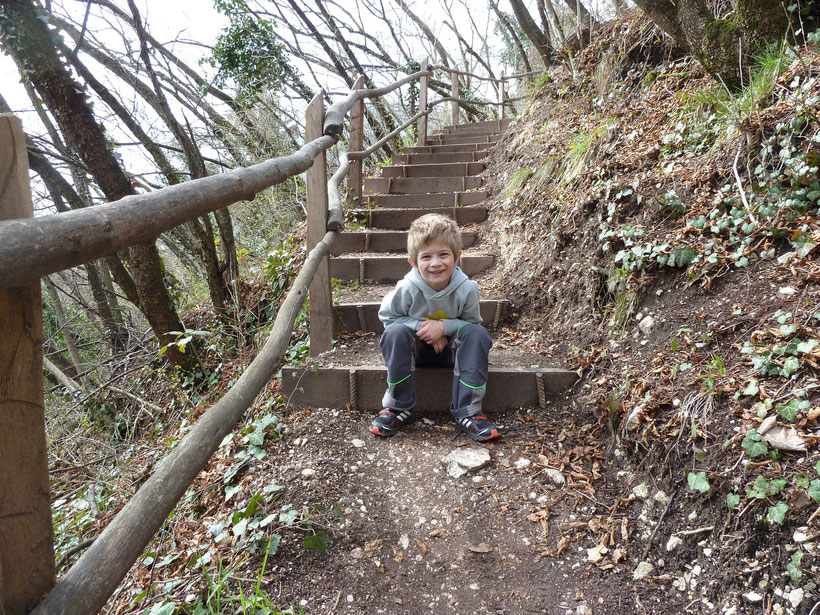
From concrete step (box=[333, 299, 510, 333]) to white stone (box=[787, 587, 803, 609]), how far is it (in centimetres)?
228

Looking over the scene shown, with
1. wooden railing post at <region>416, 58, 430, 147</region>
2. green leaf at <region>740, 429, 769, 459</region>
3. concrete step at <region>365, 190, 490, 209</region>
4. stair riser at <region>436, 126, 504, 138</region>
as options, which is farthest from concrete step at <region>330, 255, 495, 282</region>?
stair riser at <region>436, 126, 504, 138</region>

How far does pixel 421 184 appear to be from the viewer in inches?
240

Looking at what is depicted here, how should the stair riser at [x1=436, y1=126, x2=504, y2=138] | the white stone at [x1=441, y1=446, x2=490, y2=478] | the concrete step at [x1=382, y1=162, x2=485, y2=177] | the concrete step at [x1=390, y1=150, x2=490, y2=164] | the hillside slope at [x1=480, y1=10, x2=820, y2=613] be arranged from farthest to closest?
the stair riser at [x1=436, y1=126, x2=504, y2=138], the concrete step at [x1=390, y1=150, x2=490, y2=164], the concrete step at [x1=382, y1=162, x2=485, y2=177], the white stone at [x1=441, y1=446, x2=490, y2=478], the hillside slope at [x1=480, y1=10, x2=820, y2=613]

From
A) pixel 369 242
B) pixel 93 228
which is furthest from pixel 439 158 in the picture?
pixel 93 228

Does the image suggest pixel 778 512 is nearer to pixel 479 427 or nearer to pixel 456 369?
pixel 479 427

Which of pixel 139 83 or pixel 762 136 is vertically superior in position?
pixel 139 83

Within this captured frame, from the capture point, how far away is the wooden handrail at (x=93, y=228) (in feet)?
2.08

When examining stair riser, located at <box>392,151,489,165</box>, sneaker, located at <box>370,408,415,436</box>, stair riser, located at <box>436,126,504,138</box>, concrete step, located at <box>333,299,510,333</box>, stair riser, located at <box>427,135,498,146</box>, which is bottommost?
sneaker, located at <box>370,408,415,436</box>

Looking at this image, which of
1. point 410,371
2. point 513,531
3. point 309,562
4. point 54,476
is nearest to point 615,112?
point 410,371

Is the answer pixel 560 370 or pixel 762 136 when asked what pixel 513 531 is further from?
pixel 762 136

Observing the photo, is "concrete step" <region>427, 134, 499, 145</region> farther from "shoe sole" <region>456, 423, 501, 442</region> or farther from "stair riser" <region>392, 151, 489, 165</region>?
"shoe sole" <region>456, 423, 501, 442</region>

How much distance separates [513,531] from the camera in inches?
70.8

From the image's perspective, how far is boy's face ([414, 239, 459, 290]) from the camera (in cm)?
248

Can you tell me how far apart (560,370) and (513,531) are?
94cm
